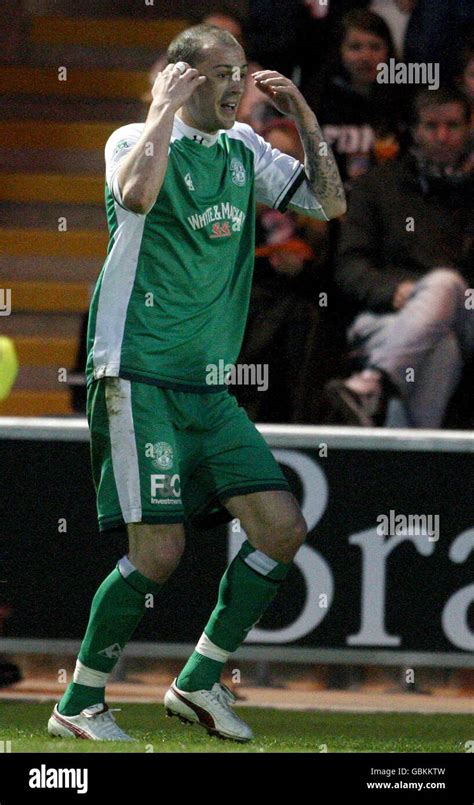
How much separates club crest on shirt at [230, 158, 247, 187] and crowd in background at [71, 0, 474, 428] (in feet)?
7.65

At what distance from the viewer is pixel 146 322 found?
14.4ft

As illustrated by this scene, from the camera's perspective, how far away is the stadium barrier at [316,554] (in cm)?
A: 579

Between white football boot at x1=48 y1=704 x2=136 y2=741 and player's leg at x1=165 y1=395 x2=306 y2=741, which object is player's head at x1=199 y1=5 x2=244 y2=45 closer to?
player's leg at x1=165 y1=395 x2=306 y2=741

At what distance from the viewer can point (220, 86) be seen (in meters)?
4.36

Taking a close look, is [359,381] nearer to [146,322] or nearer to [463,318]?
[463,318]

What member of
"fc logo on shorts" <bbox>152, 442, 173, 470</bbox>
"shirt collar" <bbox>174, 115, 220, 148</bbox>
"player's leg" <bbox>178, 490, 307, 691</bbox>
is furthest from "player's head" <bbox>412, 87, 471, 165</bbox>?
"fc logo on shorts" <bbox>152, 442, 173, 470</bbox>

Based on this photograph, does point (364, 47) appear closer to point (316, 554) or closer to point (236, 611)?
point (316, 554)

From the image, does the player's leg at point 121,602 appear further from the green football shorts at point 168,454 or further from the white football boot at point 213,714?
the white football boot at point 213,714

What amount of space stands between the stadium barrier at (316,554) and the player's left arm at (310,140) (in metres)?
1.40

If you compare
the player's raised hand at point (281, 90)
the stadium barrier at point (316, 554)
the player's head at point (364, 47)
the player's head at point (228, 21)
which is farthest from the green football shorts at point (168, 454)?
the player's head at point (228, 21)

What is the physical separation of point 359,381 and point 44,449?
1627 millimetres

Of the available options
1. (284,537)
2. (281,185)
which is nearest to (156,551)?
(284,537)

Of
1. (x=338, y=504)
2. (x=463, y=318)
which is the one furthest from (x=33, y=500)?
(x=463, y=318)

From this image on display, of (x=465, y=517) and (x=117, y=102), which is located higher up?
(x=117, y=102)
